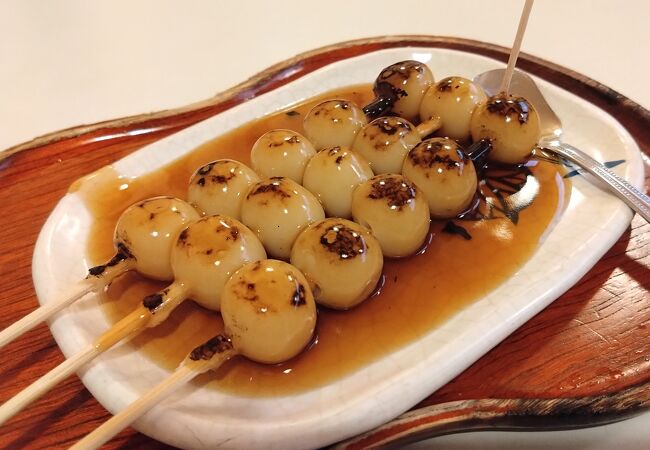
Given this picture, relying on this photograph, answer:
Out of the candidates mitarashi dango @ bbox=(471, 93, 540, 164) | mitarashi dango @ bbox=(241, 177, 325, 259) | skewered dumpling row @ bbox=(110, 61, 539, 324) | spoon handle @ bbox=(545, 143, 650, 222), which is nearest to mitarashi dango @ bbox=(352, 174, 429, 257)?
skewered dumpling row @ bbox=(110, 61, 539, 324)

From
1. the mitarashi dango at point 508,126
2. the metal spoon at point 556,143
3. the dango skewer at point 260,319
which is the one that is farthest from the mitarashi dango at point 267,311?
the metal spoon at point 556,143

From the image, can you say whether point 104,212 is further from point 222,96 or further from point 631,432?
point 631,432

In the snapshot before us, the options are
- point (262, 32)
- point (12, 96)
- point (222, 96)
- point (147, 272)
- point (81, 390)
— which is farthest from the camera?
point (262, 32)

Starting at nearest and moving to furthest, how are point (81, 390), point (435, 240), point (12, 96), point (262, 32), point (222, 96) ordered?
point (81, 390)
point (435, 240)
point (222, 96)
point (12, 96)
point (262, 32)

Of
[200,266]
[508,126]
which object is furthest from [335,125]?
[200,266]

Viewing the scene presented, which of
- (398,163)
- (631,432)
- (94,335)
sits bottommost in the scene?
(631,432)

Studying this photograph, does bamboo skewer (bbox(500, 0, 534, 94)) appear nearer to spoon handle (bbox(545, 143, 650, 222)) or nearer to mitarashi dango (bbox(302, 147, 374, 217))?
spoon handle (bbox(545, 143, 650, 222))

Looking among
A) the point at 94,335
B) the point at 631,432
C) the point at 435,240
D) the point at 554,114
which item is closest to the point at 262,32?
the point at 554,114
